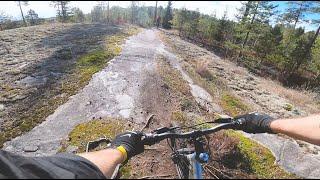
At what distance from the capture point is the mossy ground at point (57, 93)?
698cm

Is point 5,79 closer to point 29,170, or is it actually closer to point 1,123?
point 1,123

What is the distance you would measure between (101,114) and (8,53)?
1004 centimetres

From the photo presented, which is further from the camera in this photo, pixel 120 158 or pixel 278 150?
pixel 278 150

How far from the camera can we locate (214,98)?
37.6ft

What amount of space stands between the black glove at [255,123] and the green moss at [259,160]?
1.00m

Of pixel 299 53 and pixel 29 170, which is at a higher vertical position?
pixel 29 170

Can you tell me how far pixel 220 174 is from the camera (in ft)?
12.8

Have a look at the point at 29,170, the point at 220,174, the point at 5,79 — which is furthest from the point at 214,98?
the point at 29,170

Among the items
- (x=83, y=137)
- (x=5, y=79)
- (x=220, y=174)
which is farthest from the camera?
(x=5, y=79)

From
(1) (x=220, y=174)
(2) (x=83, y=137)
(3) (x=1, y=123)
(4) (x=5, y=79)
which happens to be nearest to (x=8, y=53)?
(4) (x=5, y=79)

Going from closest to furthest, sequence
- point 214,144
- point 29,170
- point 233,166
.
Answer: point 29,170 → point 233,166 → point 214,144

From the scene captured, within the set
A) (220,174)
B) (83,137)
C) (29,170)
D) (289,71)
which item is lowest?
(289,71)

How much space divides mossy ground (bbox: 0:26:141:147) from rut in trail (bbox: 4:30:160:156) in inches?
8.6

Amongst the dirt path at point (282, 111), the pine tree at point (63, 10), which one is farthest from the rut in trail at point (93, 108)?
the pine tree at point (63, 10)
